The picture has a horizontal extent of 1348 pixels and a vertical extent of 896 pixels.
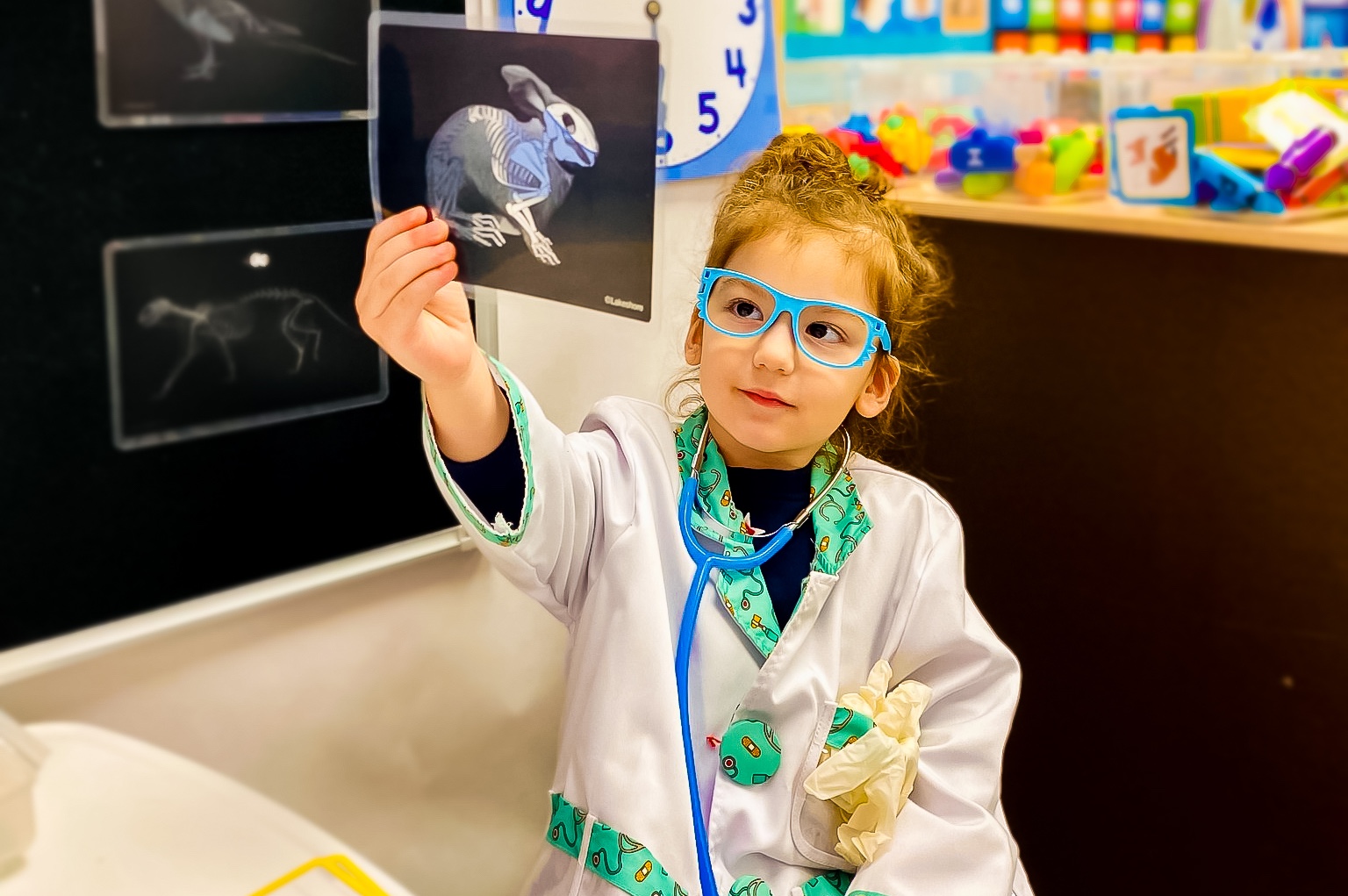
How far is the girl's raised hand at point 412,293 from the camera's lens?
2.22 feet

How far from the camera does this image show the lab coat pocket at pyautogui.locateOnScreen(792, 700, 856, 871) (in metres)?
0.83

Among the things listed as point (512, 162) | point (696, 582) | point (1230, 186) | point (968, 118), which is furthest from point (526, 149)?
point (968, 118)

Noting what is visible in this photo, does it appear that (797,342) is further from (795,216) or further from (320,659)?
(320,659)

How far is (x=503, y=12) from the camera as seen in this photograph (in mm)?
796

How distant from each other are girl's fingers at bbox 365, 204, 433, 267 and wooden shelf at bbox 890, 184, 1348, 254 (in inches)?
30.5

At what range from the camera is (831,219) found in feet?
2.73

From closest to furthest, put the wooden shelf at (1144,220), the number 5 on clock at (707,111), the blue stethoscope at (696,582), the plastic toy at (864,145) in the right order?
the blue stethoscope at (696,582), the number 5 on clock at (707,111), the wooden shelf at (1144,220), the plastic toy at (864,145)

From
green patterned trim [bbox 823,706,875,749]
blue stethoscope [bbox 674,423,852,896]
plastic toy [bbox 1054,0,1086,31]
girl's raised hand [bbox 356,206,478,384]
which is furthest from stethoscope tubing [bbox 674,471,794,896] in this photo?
plastic toy [bbox 1054,0,1086,31]

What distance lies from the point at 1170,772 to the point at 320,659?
1.08 m

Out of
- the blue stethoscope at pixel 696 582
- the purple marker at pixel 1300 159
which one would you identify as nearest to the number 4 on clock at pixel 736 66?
the blue stethoscope at pixel 696 582

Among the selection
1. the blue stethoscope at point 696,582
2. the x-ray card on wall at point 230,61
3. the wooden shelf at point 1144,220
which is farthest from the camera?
the wooden shelf at point 1144,220

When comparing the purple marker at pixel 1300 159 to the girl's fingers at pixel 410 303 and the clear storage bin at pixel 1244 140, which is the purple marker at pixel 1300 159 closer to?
the clear storage bin at pixel 1244 140

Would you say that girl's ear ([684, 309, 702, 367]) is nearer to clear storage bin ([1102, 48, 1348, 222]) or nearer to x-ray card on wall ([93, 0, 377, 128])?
x-ray card on wall ([93, 0, 377, 128])

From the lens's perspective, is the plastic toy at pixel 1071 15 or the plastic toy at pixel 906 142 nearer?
the plastic toy at pixel 906 142
